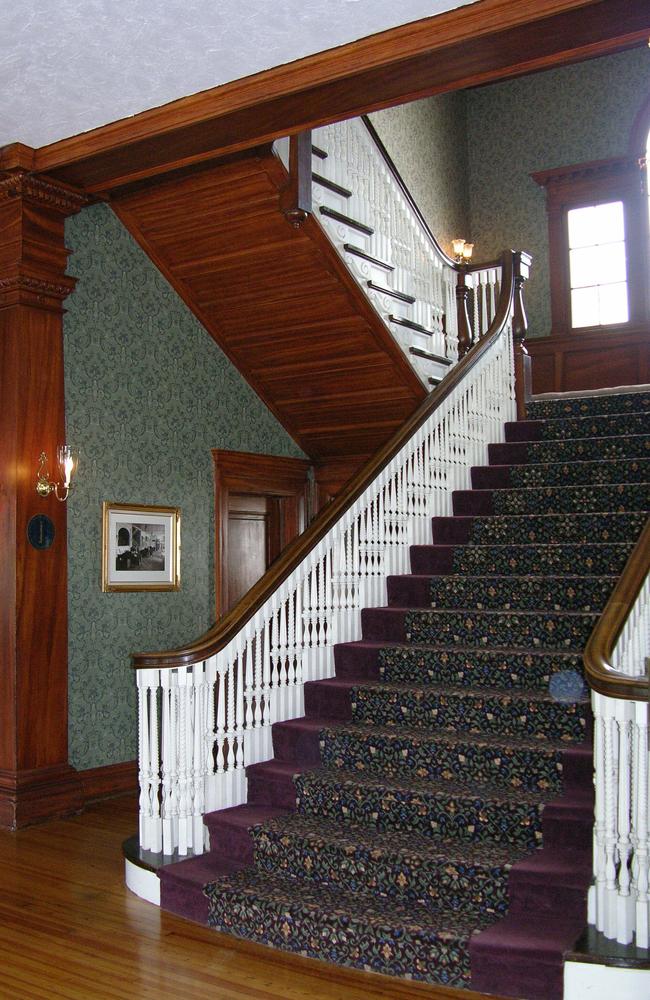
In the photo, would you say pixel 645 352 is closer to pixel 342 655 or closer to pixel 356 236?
pixel 356 236

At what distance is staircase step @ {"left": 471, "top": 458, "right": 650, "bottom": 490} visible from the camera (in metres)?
6.60

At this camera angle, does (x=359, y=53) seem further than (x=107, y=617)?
No

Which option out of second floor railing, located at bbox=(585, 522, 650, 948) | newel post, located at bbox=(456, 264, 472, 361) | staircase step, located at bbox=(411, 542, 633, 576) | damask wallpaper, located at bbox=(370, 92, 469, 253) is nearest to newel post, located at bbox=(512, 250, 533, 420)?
newel post, located at bbox=(456, 264, 472, 361)

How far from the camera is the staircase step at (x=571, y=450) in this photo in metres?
6.93

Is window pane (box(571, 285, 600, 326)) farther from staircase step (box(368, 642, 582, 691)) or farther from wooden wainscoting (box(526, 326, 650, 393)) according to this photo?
staircase step (box(368, 642, 582, 691))

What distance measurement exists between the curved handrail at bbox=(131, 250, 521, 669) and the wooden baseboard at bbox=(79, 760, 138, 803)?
1804 millimetres

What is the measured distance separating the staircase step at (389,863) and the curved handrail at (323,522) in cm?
87

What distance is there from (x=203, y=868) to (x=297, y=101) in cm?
362

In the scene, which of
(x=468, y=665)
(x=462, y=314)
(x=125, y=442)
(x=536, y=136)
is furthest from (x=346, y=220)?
(x=536, y=136)

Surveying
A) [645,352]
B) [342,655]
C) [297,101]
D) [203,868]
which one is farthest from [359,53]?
[645,352]

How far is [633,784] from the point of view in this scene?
3453 mm

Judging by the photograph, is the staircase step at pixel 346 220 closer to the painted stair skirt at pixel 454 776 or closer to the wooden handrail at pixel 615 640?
the painted stair skirt at pixel 454 776

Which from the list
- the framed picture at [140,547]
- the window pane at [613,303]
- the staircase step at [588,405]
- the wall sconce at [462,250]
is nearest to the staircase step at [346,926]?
the framed picture at [140,547]

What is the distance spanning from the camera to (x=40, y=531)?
5855mm
